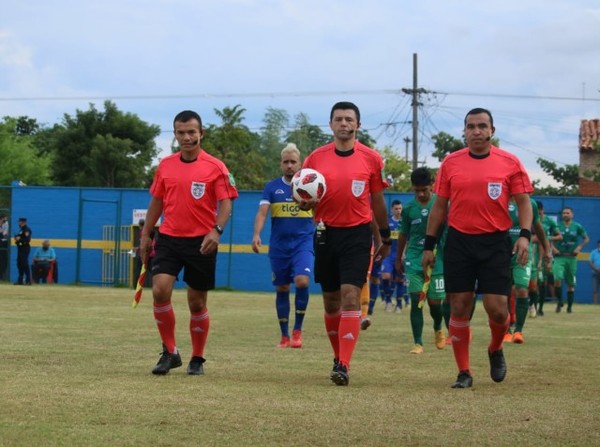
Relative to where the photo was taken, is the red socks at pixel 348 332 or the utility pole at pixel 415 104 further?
the utility pole at pixel 415 104

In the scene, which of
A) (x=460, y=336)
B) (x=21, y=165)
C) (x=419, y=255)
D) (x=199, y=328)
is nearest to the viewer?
(x=460, y=336)

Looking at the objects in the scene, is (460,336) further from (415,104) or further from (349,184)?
(415,104)

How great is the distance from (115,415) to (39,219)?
1318 inches

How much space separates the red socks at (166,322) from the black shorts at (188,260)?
307 mm

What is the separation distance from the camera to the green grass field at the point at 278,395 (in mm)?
6793

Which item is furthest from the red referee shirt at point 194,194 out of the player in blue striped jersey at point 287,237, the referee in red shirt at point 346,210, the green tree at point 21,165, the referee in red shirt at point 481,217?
the green tree at point 21,165

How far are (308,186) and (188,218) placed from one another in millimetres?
1140

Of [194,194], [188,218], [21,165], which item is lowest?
[188,218]

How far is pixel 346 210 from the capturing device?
10.2 meters

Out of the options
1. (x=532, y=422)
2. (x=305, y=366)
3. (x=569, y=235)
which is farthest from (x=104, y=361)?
(x=569, y=235)

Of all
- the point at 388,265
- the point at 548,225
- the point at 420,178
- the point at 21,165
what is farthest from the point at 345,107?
the point at 21,165

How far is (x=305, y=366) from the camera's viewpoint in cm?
1157

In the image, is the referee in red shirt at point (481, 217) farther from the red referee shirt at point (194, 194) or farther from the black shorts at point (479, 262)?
the red referee shirt at point (194, 194)

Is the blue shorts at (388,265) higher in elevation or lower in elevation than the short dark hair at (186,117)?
lower
